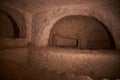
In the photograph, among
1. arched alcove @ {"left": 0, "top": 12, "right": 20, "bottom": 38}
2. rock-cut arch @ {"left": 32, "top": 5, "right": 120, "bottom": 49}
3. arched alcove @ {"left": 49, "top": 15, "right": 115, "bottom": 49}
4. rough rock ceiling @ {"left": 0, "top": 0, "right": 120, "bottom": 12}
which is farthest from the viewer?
arched alcove @ {"left": 49, "top": 15, "right": 115, "bottom": 49}

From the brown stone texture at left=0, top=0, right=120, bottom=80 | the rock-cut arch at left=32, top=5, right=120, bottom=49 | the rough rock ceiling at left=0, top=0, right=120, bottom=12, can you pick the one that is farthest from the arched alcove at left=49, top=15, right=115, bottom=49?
the rough rock ceiling at left=0, top=0, right=120, bottom=12

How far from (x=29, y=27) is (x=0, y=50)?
1336mm

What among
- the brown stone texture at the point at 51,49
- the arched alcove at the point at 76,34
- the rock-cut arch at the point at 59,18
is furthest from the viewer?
the arched alcove at the point at 76,34

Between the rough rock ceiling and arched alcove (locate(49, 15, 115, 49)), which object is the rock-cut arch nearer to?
the rough rock ceiling

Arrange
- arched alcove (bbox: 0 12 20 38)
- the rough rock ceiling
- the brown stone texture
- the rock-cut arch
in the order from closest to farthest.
Answer: the brown stone texture
the rough rock ceiling
the rock-cut arch
arched alcove (bbox: 0 12 20 38)

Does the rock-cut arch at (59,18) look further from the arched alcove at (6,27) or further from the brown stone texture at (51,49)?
the arched alcove at (6,27)

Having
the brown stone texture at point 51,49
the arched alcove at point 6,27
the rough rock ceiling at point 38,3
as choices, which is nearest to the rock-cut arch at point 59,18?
the brown stone texture at point 51,49

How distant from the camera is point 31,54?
406 centimetres

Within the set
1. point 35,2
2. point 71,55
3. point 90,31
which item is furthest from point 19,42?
point 90,31

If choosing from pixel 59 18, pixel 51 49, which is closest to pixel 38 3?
pixel 59 18

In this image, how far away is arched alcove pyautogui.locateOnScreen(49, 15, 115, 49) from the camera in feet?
18.6

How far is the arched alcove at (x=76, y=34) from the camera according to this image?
566cm

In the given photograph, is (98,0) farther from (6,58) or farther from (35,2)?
(6,58)

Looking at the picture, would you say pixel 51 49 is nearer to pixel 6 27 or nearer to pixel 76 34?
pixel 76 34
